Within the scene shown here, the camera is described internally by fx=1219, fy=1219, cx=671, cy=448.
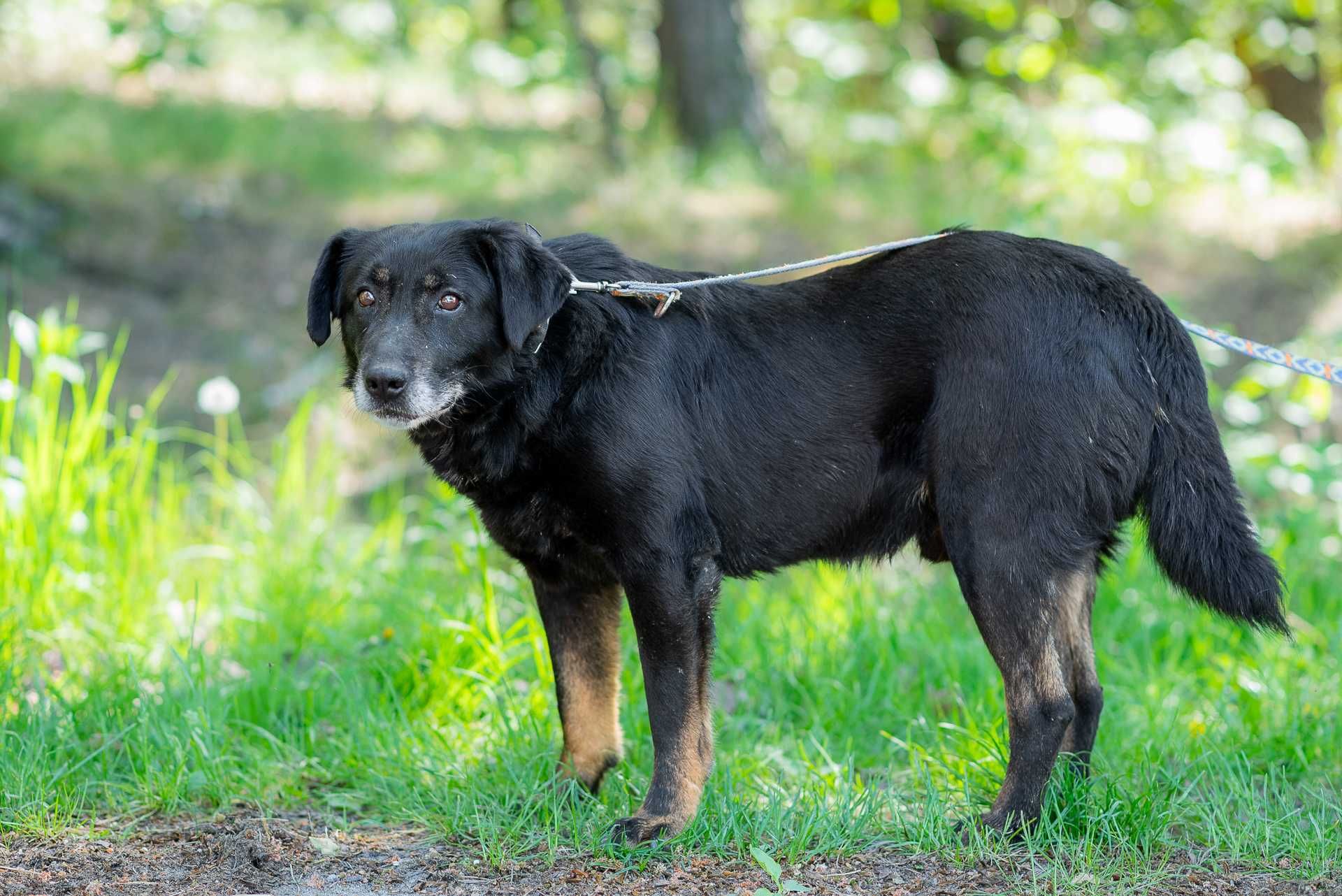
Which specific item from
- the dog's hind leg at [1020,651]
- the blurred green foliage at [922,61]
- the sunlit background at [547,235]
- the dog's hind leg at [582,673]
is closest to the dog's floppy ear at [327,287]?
the dog's hind leg at [582,673]

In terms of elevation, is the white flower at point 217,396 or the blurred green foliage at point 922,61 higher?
the blurred green foliage at point 922,61

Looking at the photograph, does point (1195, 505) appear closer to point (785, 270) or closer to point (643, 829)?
point (785, 270)

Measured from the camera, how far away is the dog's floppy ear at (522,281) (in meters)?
3.14

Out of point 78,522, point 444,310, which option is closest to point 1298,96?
point 444,310

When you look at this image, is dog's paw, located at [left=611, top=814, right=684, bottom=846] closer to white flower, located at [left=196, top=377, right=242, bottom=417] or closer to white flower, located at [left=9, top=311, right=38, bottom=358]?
white flower, located at [left=196, top=377, right=242, bottom=417]

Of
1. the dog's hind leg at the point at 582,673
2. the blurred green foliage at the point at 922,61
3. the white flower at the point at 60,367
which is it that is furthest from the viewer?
the blurred green foliage at the point at 922,61

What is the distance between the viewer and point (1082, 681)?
3492mm

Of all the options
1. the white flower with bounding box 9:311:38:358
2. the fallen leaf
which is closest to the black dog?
the fallen leaf

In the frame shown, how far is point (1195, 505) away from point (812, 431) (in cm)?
102

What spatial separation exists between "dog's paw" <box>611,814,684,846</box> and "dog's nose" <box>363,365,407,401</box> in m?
1.29

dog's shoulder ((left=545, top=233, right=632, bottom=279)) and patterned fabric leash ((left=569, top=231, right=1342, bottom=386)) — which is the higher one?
dog's shoulder ((left=545, top=233, right=632, bottom=279))

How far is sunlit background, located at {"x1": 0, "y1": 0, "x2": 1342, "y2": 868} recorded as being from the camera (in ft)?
12.3

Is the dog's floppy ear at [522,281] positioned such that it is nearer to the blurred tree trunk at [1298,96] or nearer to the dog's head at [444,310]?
the dog's head at [444,310]

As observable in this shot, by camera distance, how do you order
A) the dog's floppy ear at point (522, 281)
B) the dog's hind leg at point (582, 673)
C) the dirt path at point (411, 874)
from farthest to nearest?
the dog's hind leg at point (582, 673), the dog's floppy ear at point (522, 281), the dirt path at point (411, 874)
